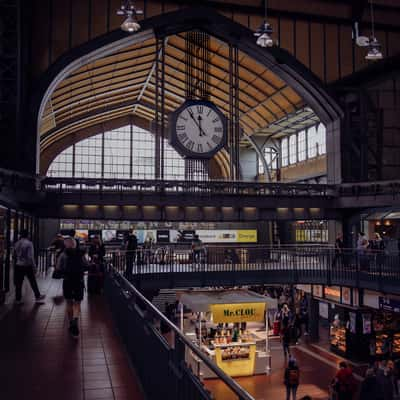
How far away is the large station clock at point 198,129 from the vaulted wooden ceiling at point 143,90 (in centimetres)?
1124

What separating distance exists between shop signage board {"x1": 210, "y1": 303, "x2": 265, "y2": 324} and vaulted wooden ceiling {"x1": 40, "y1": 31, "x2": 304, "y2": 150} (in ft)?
59.3

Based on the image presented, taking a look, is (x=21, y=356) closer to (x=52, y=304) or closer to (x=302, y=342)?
(x=52, y=304)

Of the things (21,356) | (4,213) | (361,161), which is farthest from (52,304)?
(361,161)

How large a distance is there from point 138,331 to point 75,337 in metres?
2.31

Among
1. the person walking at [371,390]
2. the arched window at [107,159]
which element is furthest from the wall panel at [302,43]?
the arched window at [107,159]

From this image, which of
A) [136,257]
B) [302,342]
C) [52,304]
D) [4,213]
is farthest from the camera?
[302,342]

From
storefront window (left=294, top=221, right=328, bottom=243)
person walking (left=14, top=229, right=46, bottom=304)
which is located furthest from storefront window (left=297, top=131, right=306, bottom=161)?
person walking (left=14, top=229, right=46, bottom=304)

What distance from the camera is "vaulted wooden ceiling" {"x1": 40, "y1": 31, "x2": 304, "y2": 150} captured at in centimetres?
3359

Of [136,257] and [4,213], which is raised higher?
[4,213]

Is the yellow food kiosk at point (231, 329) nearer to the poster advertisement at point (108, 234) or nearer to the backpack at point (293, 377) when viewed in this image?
the backpack at point (293, 377)

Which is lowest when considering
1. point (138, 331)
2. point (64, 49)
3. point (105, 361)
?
point (105, 361)

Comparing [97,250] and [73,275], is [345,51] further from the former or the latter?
[73,275]

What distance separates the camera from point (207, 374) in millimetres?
16406

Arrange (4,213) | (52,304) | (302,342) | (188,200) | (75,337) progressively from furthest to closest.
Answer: (302,342) < (188,200) < (4,213) < (52,304) < (75,337)
